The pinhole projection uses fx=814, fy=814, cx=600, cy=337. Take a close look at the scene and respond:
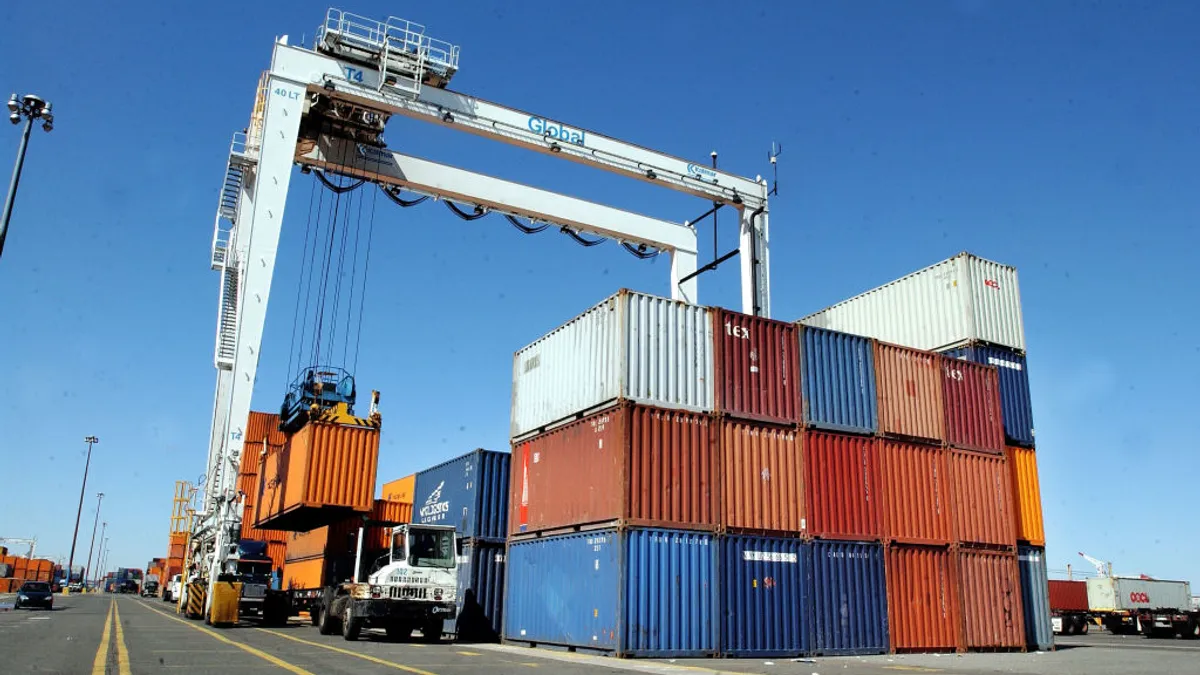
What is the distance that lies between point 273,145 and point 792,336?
13488 millimetres

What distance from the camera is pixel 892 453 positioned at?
18.0 m

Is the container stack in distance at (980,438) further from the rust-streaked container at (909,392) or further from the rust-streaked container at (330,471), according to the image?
the rust-streaked container at (330,471)

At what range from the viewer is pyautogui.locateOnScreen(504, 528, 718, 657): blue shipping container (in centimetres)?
1466

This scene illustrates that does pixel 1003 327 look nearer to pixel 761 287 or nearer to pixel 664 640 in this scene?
pixel 761 287

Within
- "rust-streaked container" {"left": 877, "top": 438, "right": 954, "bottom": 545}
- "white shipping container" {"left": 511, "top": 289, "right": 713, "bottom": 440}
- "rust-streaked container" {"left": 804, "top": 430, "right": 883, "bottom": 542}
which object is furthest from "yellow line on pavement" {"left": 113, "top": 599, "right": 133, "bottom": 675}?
"rust-streaked container" {"left": 877, "top": 438, "right": 954, "bottom": 545}

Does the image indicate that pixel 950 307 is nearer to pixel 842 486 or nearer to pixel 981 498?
pixel 981 498

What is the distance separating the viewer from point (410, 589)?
61.4 feet

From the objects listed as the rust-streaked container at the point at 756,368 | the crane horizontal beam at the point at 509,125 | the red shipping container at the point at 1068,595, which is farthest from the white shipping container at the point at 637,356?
the red shipping container at the point at 1068,595

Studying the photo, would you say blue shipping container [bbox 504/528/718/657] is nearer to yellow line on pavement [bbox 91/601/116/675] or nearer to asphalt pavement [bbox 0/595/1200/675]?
asphalt pavement [bbox 0/595/1200/675]

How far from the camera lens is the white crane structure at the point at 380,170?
2014cm

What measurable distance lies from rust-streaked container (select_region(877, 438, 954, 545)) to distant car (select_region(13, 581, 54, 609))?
3947 centimetres

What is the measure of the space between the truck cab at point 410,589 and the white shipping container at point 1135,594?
108ft

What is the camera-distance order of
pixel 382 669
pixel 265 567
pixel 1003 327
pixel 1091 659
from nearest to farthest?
pixel 382 669
pixel 1091 659
pixel 1003 327
pixel 265 567

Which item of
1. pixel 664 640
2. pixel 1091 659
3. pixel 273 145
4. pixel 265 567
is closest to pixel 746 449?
pixel 664 640
